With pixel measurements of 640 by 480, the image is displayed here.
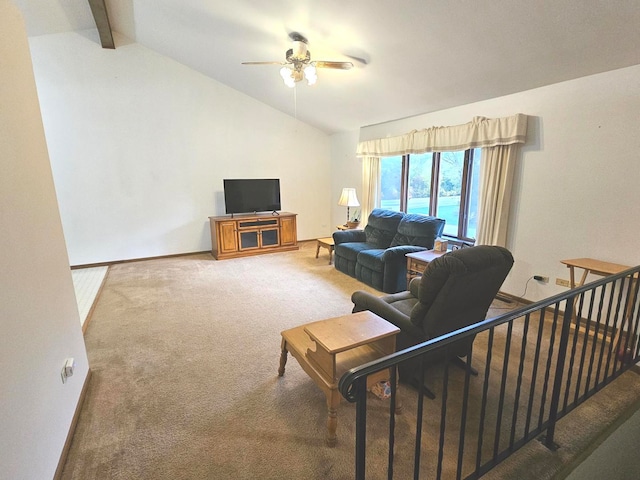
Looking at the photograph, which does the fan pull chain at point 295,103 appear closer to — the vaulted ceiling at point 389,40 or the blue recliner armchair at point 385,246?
the vaulted ceiling at point 389,40

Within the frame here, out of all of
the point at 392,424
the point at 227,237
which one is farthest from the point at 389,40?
the point at 227,237

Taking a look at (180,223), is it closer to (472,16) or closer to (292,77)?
(292,77)

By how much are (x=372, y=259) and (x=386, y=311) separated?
6.56ft

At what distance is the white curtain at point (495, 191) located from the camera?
3.65 meters

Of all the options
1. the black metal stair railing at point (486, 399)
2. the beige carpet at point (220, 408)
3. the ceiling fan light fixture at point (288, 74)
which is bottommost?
the beige carpet at point (220, 408)

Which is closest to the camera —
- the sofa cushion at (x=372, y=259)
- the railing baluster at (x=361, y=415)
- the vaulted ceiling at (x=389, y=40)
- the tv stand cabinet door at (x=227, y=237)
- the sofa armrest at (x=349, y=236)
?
the railing baluster at (x=361, y=415)

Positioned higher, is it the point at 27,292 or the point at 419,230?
the point at 27,292

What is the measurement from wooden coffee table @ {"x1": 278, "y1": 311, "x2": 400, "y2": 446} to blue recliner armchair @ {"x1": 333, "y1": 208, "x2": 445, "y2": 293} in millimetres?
2007

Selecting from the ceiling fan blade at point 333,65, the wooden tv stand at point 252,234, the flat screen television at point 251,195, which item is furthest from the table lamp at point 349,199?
the ceiling fan blade at point 333,65

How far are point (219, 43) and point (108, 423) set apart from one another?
4.58 metres

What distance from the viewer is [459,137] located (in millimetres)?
4117

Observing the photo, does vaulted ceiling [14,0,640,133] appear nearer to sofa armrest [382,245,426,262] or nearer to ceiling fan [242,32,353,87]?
ceiling fan [242,32,353,87]

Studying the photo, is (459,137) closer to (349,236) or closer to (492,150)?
(492,150)

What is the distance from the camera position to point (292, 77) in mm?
3525
